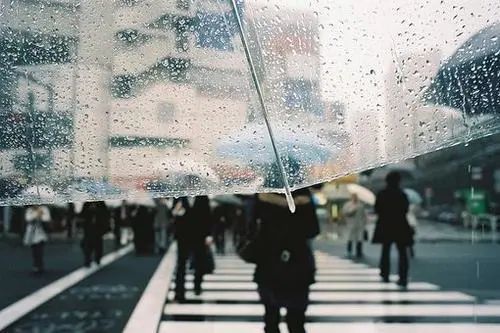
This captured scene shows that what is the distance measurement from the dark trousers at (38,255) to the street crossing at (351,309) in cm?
139

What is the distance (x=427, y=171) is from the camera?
8.30 m

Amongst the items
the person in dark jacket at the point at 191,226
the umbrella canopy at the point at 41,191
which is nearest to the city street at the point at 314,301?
the person in dark jacket at the point at 191,226

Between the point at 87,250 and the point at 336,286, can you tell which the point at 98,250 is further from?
the point at 336,286

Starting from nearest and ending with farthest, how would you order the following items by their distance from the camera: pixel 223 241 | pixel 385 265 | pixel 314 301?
pixel 314 301
pixel 385 265
pixel 223 241

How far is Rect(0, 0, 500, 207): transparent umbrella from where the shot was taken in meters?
1.65

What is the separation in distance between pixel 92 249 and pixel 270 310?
457cm

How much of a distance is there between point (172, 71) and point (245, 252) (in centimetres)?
209

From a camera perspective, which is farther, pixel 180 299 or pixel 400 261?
pixel 400 261

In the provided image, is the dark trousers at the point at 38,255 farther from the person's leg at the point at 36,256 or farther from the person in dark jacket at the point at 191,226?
the person in dark jacket at the point at 191,226

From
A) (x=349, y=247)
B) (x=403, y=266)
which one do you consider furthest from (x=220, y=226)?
(x=403, y=266)

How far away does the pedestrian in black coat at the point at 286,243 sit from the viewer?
364 centimetres

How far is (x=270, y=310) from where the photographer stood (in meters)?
4.01

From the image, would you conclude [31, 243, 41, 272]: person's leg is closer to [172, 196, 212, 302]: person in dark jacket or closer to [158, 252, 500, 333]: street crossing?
[158, 252, 500, 333]: street crossing

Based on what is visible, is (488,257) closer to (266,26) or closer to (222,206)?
(222,206)
